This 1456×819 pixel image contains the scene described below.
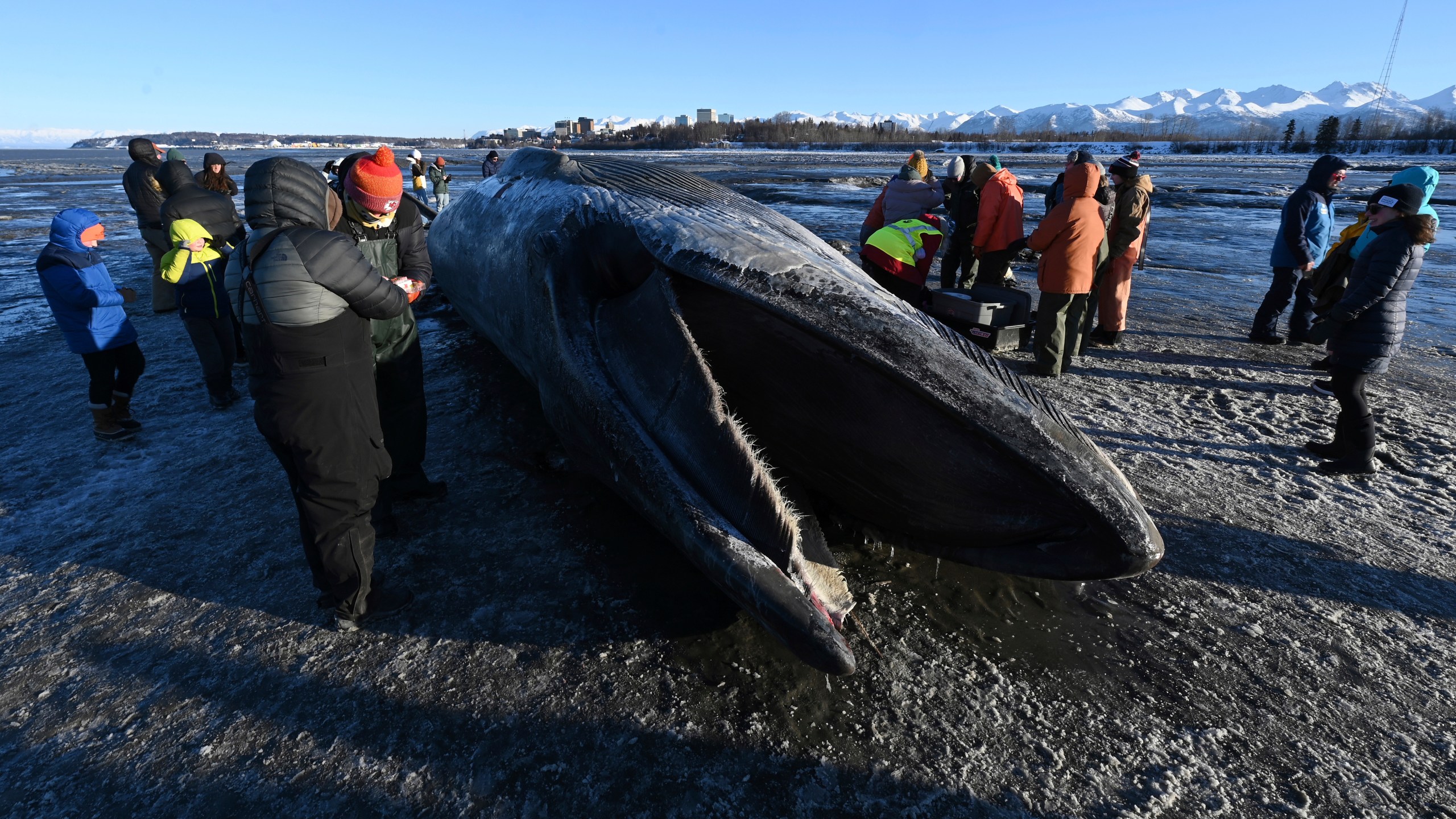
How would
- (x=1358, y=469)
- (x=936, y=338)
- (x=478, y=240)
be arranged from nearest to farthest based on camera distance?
(x=936, y=338) < (x=1358, y=469) < (x=478, y=240)

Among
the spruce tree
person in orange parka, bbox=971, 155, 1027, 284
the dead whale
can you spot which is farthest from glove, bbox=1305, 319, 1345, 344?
the spruce tree

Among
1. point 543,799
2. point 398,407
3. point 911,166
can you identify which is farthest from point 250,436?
point 911,166

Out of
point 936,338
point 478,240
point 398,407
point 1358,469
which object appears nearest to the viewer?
point 936,338

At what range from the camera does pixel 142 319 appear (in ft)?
24.0

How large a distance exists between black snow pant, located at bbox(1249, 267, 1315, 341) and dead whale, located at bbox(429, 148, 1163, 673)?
6.08m

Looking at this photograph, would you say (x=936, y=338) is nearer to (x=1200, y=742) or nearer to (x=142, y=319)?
(x=1200, y=742)

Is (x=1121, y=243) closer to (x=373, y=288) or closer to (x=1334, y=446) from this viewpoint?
(x=1334, y=446)

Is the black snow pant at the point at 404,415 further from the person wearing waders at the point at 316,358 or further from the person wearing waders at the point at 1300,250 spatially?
the person wearing waders at the point at 1300,250

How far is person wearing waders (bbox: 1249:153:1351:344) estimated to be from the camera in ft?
20.7

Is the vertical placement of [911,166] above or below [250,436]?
above

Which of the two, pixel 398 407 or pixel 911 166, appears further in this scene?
pixel 911 166

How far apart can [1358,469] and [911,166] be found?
197 inches

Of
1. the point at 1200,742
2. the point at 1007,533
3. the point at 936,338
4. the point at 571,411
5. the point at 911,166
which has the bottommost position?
the point at 1200,742

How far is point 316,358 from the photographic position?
7.95ft
